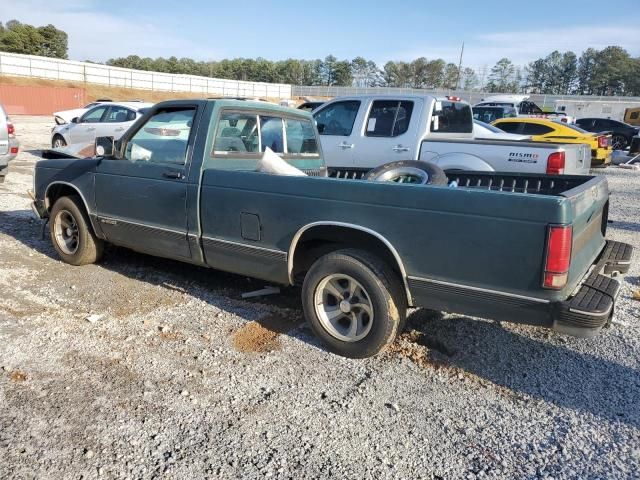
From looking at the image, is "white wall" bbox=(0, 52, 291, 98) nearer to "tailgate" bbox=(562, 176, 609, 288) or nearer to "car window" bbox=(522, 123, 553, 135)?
"car window" bbox=(522, 123, 553, 135)

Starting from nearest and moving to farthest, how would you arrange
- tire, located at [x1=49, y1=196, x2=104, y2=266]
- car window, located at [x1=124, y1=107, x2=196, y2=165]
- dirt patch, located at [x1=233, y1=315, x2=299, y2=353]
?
dirt patch, located at [x1=233, y1=315, x2=299, y2=353] → car window, located at [x1=124, y1=107, x2=196, y2=165] → tire, located at [x1=49, y1=196, x2=104, y2=266]

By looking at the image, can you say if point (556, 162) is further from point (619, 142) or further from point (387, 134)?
point (619, 142)

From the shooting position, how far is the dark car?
23.2m

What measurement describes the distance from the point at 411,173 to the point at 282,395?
2.51m

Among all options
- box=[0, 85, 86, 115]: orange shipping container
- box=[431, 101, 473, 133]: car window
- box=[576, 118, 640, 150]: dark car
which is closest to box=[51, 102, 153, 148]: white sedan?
box=[431, 101, 473, 133]: car window

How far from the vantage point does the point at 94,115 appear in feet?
47.8

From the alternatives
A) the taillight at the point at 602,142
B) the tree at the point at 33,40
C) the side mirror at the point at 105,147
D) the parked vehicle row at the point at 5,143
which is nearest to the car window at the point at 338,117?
the side mirror at the point at 105,147

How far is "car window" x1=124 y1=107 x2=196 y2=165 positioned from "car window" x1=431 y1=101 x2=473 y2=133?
4292mm

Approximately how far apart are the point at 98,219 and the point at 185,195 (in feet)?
4.52

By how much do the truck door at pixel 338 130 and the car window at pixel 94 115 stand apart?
28.4ft

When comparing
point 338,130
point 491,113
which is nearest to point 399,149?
point 338,130

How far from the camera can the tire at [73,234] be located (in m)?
5.34

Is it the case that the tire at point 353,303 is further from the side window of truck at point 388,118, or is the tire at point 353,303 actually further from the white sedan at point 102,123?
the white sedan at point 102,123

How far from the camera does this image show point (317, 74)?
12162 cm
